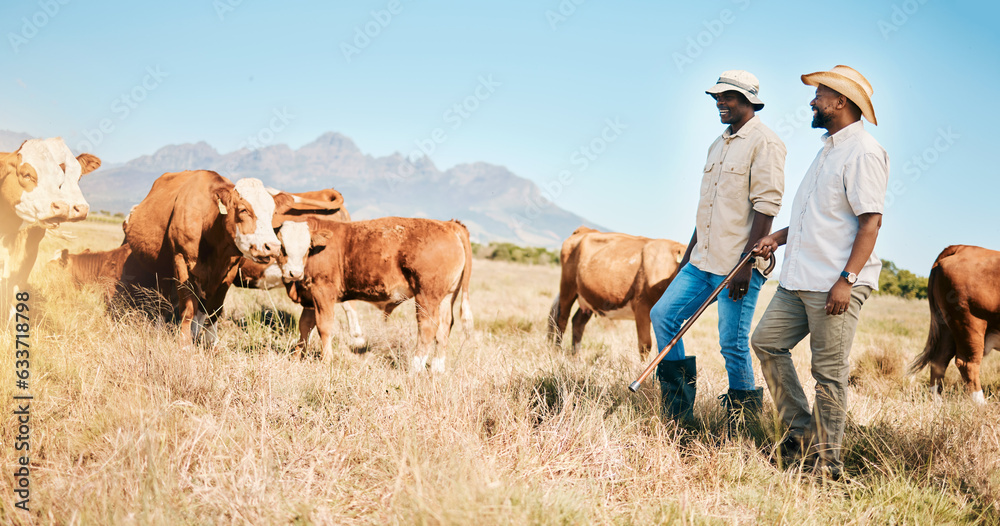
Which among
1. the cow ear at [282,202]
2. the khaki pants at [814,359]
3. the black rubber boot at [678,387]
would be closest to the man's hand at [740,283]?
the khaki pants at [814,359]

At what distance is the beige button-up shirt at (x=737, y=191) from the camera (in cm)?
423

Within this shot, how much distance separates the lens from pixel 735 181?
4.35 m

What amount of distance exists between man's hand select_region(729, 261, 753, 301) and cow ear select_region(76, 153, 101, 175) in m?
6.08

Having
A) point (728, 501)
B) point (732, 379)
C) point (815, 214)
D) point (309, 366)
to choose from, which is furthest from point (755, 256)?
point (309, 366)

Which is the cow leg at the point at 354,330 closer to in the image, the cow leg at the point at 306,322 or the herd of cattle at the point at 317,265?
the herd of cattle at the point at 317,265

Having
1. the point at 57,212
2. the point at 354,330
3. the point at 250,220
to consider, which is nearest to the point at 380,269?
the point at 250,220

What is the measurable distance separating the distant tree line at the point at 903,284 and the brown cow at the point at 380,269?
2579 centimetres

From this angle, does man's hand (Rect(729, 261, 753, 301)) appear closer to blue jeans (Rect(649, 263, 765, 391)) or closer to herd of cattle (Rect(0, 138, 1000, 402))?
blue jeans (Rect(649, 263, 765, 391))

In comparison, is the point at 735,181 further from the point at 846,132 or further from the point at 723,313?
the point at 723,313

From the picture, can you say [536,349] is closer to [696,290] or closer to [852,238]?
[696,290]

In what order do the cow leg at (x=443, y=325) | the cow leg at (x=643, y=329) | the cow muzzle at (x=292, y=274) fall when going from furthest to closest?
the cow leg at (x=643, y=329)
the cow leg at (x=443, y=325)
the cow muzzle at (x=292, y=274)

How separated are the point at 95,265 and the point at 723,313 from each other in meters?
7.98

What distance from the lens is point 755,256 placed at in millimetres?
4152

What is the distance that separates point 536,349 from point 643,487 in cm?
393
